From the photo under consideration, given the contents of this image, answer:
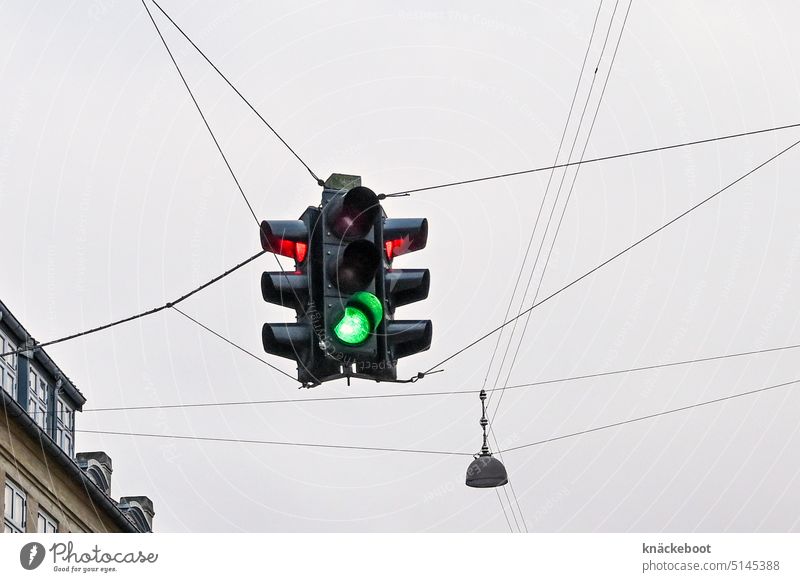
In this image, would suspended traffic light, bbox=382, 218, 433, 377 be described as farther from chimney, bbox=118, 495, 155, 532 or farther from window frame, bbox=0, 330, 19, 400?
chimney, bbox=118, 495, 155, 532

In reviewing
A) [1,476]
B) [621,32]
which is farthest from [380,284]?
[1,476]

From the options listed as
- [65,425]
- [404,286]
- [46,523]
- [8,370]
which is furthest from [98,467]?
[404,286]

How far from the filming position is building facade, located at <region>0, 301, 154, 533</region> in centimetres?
4756

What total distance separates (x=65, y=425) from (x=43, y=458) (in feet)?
13.7

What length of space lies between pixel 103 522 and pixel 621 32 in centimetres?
4097

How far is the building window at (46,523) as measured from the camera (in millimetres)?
51438

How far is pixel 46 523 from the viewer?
52.2m

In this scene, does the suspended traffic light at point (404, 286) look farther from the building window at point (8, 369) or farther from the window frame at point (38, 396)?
the window frame at point (38, 396)
